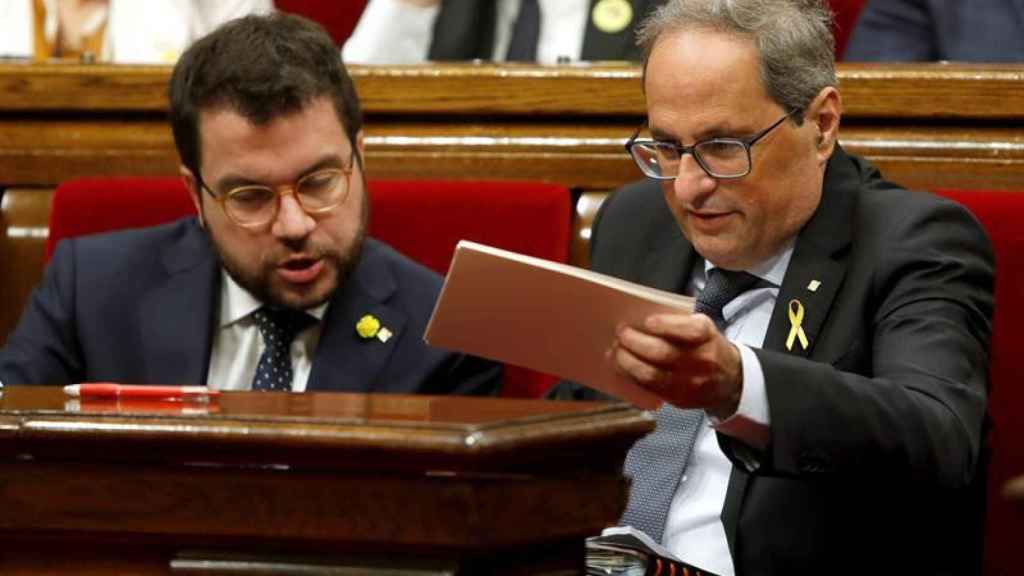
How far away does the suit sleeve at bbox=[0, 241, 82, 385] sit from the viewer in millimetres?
1929

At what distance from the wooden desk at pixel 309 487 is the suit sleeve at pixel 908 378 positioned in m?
0.27

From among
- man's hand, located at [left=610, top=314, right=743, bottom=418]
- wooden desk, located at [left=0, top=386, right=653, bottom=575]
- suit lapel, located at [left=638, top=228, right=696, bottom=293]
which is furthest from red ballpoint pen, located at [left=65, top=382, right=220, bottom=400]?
suit lapel, located at [left=638, top=228, right=696, bottom=293]

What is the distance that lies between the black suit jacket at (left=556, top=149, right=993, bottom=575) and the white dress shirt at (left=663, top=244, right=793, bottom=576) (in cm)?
4

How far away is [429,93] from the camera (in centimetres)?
Answer: 219

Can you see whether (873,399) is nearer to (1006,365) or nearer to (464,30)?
(1006,365)

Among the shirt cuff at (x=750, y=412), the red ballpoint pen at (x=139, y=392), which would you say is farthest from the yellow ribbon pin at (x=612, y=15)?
the red ballpoint pen at (x=139, y=392)

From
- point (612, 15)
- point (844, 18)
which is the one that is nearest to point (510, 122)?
point (612, 15)

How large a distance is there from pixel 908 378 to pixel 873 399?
0.26ft

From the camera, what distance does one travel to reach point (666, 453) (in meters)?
1.72

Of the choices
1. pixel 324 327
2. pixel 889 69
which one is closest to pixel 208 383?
pixel 324 327

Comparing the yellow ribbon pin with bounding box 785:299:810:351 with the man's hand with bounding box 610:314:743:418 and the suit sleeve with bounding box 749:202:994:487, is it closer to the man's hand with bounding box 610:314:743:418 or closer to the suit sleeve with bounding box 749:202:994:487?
the suit sleeve with bounding box 749:202:994:487

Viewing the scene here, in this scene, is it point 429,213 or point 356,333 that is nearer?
point 356,333

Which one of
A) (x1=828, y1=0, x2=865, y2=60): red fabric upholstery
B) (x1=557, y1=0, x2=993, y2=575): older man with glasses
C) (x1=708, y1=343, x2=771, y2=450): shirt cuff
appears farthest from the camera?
(x1=828, y1=0, x2=865, y2=60): red fabric upholstery

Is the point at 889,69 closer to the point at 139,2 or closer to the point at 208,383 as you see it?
the point at 208,383
